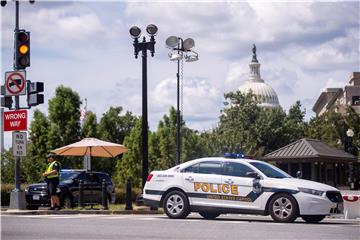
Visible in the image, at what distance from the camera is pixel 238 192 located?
18438mm

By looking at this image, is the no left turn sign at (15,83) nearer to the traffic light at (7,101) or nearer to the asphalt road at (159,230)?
the traffic light at (7,101)

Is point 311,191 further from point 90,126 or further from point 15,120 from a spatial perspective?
point 90,126

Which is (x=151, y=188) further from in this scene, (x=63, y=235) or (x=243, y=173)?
(x=63, y=235)

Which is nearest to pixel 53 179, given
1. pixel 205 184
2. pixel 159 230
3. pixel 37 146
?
pixel 205 184

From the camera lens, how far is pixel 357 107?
92.0m

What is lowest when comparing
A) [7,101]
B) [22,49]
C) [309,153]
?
[309,153]

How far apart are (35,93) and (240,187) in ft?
24.3

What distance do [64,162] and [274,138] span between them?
174ft

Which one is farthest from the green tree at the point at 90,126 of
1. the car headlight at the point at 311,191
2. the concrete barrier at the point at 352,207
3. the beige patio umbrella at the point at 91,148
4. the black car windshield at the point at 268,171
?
the car headlight at the point at 311,191

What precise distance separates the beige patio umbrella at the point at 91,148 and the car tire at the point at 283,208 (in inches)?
418

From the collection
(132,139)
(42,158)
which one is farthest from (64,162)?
(132,139)

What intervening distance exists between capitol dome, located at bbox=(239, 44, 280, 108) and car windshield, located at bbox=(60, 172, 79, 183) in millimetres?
128674

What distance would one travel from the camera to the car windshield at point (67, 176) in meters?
26.1

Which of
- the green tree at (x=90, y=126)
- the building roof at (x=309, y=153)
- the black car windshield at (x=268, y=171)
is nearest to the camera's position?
the black car windshield at (x=268, y=171)
